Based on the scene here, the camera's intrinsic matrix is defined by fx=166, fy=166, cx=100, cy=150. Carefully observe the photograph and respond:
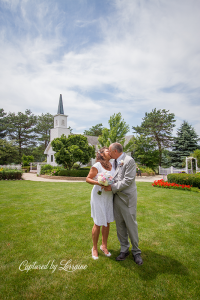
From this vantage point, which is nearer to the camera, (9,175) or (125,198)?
(125,198)

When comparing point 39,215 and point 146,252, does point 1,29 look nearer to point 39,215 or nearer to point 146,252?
point 39,215

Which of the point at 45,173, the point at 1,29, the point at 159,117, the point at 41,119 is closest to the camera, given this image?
the point at 1,29

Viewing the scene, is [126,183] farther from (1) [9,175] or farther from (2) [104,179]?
(1) [9,175]

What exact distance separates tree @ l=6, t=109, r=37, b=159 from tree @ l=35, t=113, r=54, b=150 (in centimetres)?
216

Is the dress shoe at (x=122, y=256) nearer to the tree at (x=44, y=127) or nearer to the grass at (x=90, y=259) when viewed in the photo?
the grass at (x=90, y=259)

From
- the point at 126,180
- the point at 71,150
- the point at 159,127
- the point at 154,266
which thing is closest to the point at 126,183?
the point at 126,180

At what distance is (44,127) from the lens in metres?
44.9

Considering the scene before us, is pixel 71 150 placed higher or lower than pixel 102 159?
higher

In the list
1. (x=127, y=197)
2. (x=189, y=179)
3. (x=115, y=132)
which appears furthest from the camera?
(x=115, y=132)

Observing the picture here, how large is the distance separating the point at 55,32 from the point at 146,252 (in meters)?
7.91

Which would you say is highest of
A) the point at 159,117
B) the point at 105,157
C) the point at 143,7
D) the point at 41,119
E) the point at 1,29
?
the point at 41,119

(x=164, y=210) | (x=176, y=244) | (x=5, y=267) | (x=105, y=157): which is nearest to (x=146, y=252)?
(x=176, y=244)

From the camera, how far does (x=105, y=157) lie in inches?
119

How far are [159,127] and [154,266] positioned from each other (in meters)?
28.2
